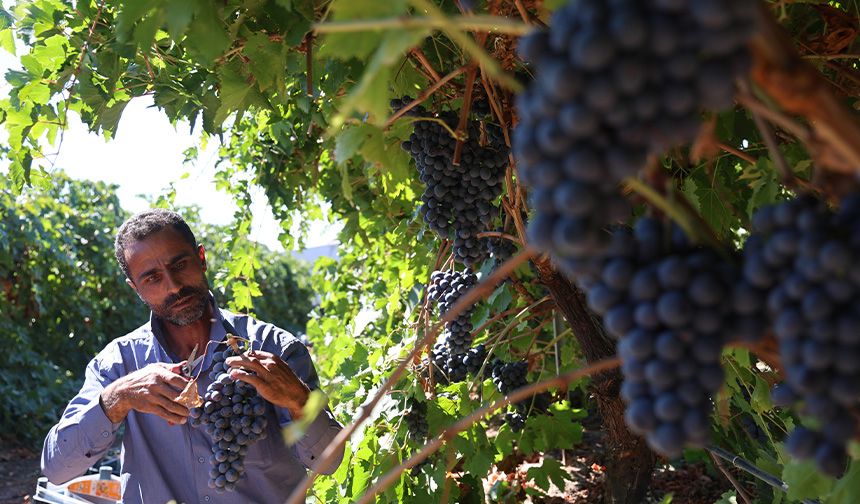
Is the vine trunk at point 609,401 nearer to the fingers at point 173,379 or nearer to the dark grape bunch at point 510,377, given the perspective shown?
the dark grape bunch at point 510,377

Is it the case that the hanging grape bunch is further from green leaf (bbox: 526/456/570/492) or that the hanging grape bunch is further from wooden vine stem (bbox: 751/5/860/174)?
wooden vine stem (bbox: 751/5/860/174)

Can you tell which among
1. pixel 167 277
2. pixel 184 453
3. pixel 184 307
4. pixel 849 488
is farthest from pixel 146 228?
pixel 849 488

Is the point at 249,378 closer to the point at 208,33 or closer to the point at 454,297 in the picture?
the point at 454,297

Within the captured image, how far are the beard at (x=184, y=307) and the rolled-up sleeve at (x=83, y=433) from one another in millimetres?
292

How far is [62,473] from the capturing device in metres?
2.76

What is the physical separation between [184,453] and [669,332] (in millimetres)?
2428

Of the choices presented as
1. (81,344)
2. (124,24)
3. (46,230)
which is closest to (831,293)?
(124,24)

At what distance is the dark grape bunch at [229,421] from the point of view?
233 centimetres

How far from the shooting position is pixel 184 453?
275cm

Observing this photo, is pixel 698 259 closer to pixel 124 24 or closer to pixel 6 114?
pixel 124 24

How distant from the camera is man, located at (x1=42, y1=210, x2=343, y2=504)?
265cm

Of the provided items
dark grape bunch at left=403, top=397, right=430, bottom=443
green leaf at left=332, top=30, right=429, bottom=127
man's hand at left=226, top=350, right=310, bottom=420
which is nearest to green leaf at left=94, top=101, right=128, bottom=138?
man's hand at left=226, top=350, right=310, bottom=420

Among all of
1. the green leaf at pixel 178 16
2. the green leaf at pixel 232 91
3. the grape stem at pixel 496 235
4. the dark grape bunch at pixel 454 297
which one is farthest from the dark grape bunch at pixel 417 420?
the green leaf at pixel 178 16

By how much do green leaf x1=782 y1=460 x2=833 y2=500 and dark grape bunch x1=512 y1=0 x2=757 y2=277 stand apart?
0.79 meters
